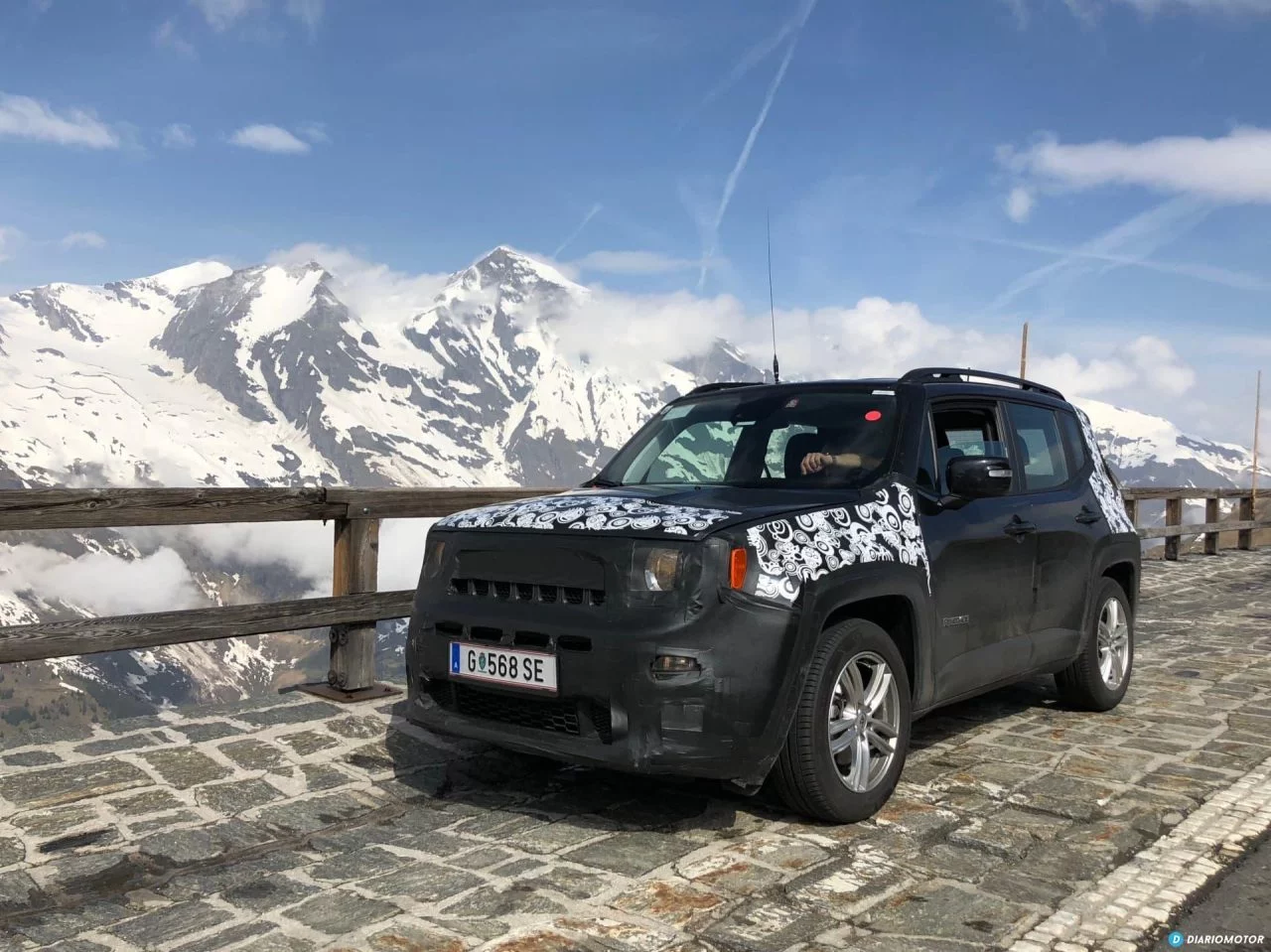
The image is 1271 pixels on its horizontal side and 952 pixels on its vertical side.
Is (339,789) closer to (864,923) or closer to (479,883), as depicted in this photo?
(479,883)

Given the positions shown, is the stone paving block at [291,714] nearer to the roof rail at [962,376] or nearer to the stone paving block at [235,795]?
the stone paving block at [235,795]

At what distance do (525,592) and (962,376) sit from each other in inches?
106

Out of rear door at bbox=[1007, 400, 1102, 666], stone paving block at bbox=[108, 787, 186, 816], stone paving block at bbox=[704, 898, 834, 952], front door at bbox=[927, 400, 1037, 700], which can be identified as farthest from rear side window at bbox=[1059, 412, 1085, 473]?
stone paving block at bbox=[108, 787, 186, 816]

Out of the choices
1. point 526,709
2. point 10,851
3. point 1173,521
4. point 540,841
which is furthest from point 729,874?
point 1173,521

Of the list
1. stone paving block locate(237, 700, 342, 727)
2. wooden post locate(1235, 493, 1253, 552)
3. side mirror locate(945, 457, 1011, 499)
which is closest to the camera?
side mirror locate(945, 457, 1011, 499)

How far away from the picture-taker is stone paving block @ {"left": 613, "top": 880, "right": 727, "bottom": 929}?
11.1 ft

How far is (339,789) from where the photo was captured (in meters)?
4.86

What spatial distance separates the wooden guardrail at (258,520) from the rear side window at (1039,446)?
2826mm

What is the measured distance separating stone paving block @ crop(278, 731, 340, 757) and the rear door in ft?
11.5

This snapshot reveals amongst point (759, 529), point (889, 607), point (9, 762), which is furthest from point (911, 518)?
point (9, 762)

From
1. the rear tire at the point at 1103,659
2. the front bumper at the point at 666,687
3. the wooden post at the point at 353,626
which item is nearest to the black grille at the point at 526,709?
the front bumper at the point at 666,687

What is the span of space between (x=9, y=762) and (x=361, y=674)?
1.94 metres

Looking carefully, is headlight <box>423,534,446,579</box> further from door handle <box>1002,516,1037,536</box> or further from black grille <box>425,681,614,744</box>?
door handle <box>1002,516,1037,536</box>

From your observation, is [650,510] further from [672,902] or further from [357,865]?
[357,865]
